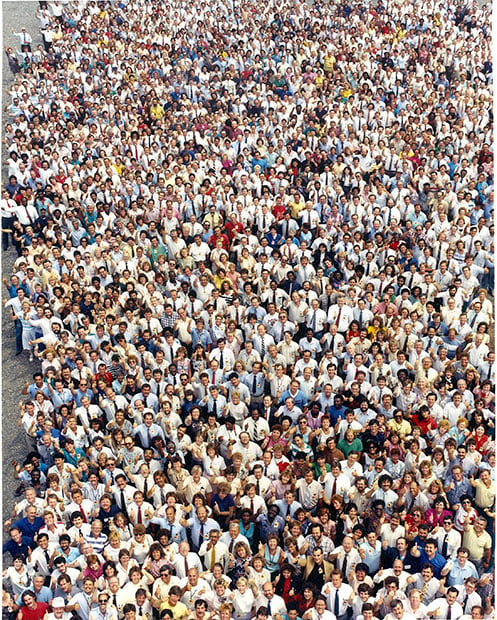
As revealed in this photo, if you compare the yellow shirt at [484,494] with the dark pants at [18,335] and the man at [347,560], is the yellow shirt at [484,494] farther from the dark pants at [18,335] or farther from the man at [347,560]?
the dark pants at [18,335]

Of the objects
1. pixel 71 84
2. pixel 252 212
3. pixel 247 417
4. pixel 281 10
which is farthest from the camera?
pixel 281 10

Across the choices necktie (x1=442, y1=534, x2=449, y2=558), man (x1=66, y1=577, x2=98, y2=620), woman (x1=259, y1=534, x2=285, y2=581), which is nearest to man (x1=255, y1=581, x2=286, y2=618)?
woman (x1=259, y1=534, x2=285, y2=581)

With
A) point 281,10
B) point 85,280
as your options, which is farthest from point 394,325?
point 281,10

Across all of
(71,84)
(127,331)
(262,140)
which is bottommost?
(127,331)

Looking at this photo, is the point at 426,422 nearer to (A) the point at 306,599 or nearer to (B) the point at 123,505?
(A) the point at 306,599

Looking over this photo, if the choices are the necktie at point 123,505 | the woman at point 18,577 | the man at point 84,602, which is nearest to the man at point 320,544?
the necktie at point 123,505

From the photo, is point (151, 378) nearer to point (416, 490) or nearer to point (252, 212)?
point (416, 490)

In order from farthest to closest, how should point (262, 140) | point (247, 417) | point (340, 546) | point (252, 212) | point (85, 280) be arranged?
point (262, 140)
point (252, 212)
point (85, 280)
point (247, 417)
point (340, 546)

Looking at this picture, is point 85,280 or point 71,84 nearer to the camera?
point 85,280

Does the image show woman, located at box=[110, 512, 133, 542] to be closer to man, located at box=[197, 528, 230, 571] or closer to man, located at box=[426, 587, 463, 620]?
man, located at box=[197, 528, 230, 571]
